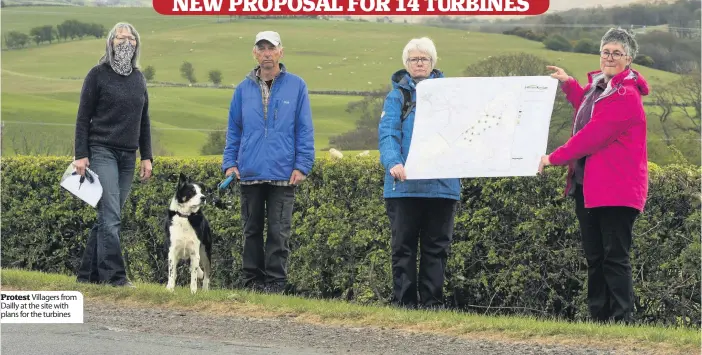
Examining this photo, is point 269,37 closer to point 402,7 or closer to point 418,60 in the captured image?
point 418,60

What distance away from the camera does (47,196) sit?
1284 centimetres

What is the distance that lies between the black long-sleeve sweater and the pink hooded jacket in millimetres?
4133

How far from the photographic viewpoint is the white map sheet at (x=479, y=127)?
27.0 feet

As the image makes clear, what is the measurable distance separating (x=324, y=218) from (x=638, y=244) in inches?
121

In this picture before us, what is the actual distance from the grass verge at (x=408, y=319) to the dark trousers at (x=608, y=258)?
0.32 m

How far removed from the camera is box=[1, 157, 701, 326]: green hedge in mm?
8930

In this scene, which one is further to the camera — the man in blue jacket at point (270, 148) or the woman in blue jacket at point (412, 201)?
the man in blue jacket at point (270, 148)

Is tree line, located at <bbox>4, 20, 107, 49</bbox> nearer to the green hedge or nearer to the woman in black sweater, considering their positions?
the green hedge

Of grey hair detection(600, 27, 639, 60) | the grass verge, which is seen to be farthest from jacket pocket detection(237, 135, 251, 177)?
grey hair detection(600, 27, 639, 60)

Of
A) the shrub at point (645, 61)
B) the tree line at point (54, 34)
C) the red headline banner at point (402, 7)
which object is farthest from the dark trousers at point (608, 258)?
the tree line at point (54, 34)

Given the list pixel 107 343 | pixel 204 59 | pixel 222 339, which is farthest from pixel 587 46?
pixel 107 343

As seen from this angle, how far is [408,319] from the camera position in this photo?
788 cm

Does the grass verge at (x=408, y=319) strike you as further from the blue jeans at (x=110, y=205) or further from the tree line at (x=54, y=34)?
the tree line at (x=54, y=34)

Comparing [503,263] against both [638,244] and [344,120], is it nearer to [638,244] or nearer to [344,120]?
[638,244]
